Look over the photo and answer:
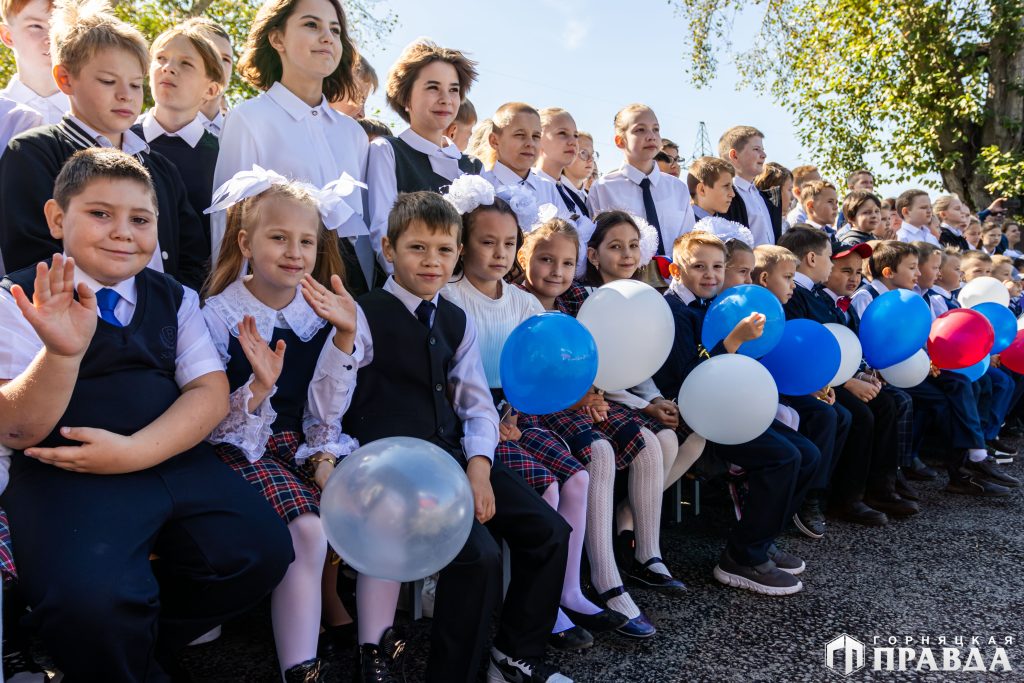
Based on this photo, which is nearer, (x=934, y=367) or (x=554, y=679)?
(x=554, y=679)

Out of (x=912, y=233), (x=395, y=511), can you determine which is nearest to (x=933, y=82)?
(x=912, y=233)

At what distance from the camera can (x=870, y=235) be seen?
607 centimetres

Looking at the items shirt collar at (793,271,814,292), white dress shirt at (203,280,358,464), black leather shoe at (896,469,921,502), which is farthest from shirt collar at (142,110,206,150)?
black leather shoe at (896,469,921,502)

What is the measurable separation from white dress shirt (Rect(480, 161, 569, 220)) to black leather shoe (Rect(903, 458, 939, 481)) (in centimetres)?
313

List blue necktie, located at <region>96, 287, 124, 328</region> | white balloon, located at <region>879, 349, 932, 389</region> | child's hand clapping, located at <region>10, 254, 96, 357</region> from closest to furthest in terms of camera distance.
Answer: child's hand clapping, located at <region>10, 254, 96, 357</region>
blue necktie, located at <region>96, 287, 124, 328</region>
white balloon, located at <region>879, 349, 932, 389</region>

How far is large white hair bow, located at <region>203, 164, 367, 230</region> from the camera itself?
244 cm

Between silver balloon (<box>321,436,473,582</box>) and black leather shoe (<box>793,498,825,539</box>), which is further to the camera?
black leather shoe (<box>793,498,825,539</box>)

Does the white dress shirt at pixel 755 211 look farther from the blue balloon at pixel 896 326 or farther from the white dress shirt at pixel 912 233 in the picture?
the white dress shirt at pixel 912 233

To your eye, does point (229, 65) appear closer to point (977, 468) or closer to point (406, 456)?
point (406, 456)

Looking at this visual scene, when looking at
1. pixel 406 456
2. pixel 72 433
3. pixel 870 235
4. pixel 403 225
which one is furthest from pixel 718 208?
pixel 72 433

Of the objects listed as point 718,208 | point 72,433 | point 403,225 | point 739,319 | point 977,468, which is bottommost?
point 977,468

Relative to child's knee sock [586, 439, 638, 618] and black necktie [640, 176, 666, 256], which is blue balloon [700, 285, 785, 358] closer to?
child's knee sock [586, 439, 638, 618]

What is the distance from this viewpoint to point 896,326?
421 centimetres

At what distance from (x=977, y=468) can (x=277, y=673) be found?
4580 mm
